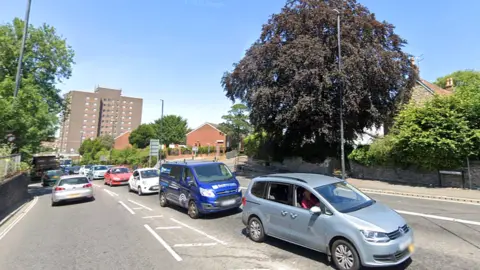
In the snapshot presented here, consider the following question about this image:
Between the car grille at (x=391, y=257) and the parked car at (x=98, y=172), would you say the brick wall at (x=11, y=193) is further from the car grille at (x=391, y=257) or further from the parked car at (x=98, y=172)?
the car grille at (x=391, y=257)

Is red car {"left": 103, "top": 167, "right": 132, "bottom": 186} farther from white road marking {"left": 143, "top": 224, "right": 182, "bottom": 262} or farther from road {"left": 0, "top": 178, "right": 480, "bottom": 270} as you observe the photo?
white road marking {"left": 143, "top": 224, "right": 182, "bottom": 262}

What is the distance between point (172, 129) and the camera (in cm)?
7606

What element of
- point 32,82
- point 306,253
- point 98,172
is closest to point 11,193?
point 32,82

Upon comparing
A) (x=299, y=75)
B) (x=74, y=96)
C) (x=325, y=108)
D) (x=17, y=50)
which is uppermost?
(x=74, y=96)

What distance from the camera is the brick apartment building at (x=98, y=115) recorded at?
118 meters

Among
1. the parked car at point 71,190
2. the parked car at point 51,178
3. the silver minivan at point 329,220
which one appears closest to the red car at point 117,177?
the parked car at point 51,178

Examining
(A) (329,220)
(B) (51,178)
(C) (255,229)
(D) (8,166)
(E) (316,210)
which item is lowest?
(B) (51,178)

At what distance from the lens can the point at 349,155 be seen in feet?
73.2

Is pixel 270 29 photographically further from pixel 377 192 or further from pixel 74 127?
pixel 74 127

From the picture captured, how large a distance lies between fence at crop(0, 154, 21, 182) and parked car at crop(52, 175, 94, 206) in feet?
7.93

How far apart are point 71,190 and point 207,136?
52196 mm

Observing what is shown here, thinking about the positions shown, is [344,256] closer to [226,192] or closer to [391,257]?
[391,257]

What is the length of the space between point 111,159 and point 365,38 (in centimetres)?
5545

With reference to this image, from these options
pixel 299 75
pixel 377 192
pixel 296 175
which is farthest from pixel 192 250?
pixel 299 75
